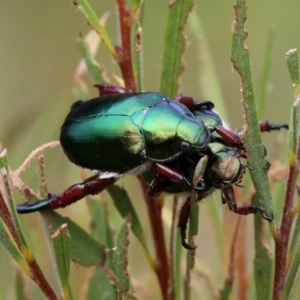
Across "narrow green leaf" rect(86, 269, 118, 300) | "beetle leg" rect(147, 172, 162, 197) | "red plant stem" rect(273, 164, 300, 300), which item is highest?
"beetle leg" rect(147, 172, 162, 197)

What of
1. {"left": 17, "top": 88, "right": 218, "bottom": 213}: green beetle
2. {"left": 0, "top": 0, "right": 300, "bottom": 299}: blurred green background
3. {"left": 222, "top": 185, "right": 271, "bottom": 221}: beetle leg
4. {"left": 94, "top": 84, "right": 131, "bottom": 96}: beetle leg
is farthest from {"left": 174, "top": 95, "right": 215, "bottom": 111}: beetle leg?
{"left": 0, "top": 0, "right": 300, "bottom": 299}: blurred green background

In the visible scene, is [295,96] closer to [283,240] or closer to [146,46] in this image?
[283,240]

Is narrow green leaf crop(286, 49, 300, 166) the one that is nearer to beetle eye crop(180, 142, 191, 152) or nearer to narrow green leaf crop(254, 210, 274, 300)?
narrow green leaf crop(254, 210, 274, 300)

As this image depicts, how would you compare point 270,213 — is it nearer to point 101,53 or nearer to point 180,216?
point 180,216

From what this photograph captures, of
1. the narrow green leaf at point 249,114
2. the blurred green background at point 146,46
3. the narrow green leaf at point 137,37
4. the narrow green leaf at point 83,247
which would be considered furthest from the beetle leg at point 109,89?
the blurred green background at point 146,46

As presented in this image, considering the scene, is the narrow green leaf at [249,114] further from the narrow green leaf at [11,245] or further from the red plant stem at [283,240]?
the narrow green leaf at [11,245]

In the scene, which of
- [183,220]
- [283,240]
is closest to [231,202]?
[183,220]

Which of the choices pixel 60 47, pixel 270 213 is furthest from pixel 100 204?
pixel 60 47
